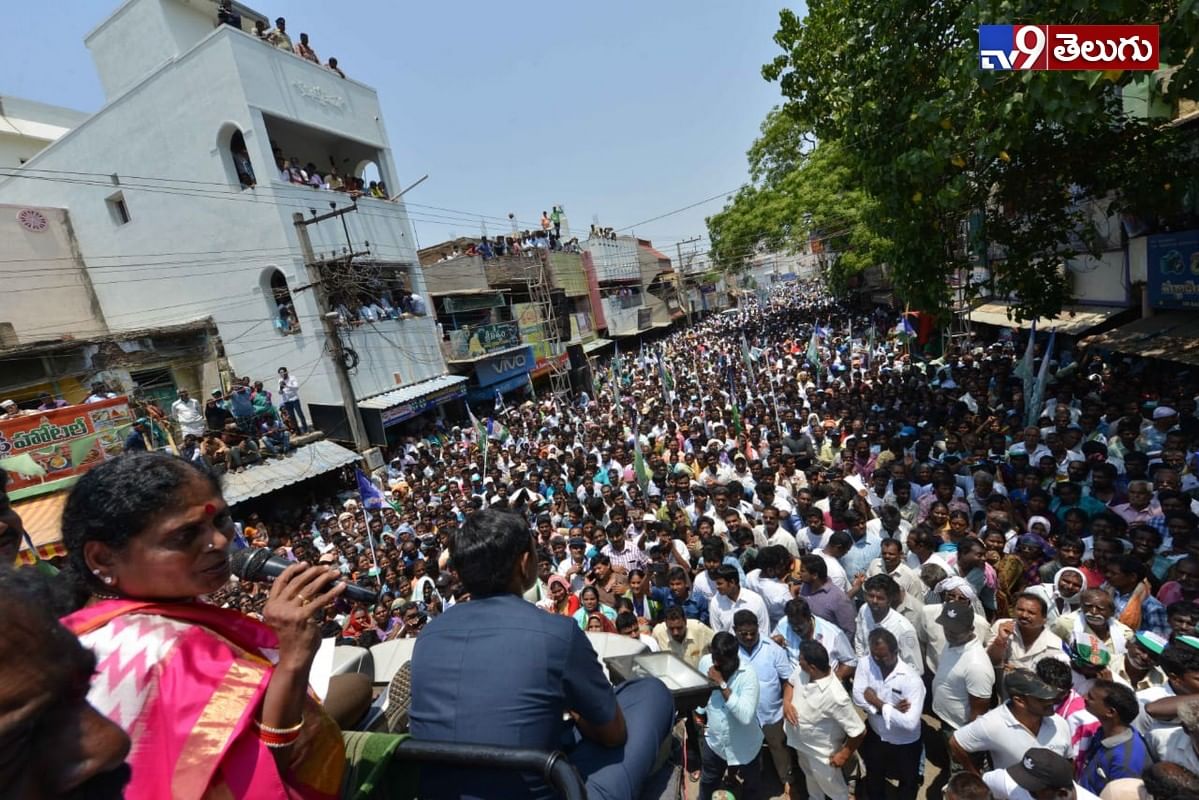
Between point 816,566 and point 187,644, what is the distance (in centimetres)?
394

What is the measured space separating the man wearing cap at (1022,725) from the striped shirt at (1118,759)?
4.7 inches

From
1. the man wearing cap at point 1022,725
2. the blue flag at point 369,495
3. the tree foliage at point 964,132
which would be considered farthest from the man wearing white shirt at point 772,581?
the blue flag at point 369,495

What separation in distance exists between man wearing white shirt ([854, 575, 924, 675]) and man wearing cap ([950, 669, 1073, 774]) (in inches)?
20.8

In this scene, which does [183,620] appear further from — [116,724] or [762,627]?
[762,627]

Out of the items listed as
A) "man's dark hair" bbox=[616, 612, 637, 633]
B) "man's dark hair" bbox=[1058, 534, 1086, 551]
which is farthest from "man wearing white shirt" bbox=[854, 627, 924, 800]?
"man's dark hair" bbox=[1058, 534, 1086, 551]

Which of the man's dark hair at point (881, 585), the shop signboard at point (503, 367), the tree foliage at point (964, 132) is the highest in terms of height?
the tree foliage at point (964, 132)

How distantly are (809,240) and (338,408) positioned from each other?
19.9 m

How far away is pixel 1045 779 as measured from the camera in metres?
2.32

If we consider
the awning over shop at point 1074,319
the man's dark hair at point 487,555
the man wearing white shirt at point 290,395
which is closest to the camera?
the man's dark hair at point 487,555

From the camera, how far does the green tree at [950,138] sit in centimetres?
579

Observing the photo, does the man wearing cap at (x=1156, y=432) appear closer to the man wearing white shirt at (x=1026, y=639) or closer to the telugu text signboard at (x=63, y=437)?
the man wearing white shirt at (x=1026, y=639)

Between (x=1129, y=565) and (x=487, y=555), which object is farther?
(x=1129, y=565)

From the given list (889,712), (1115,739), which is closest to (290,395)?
(889,712)

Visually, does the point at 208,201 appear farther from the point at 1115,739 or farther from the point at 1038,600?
the point at 1115,739
